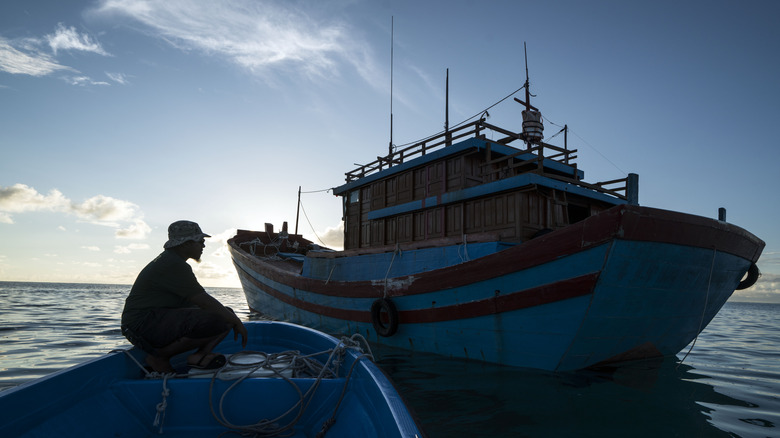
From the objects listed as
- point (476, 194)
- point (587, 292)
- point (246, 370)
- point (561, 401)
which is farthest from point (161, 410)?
point (476, 194)

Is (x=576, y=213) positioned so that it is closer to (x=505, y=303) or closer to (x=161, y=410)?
(x=505, y=303)

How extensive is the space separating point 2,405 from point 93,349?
→ 843cm

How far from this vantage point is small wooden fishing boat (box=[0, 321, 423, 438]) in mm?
2848

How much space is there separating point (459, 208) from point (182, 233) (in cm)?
871

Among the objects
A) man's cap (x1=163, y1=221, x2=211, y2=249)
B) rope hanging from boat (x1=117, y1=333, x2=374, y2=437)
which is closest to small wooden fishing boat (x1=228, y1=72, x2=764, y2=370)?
rope hanging from boat (x1=117, y1=333, x2=374, y2=437)

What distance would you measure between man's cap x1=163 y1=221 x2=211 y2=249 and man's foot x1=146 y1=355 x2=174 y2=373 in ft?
3.60

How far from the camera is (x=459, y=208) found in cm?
1176

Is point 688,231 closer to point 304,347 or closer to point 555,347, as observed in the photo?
point 555,347

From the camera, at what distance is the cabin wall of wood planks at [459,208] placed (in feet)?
34.0

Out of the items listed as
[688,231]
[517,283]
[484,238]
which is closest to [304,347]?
[517,283]

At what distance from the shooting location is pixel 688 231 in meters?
5.99

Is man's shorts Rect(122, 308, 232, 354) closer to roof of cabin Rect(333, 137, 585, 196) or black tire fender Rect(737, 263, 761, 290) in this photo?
roof of cabin Rect(333, 137, 585, 196)

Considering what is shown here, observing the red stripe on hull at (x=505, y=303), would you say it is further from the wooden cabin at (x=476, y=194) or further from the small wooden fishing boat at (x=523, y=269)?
the wooden cabin at (x=476, y=194)

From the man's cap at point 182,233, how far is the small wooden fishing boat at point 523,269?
471cm
